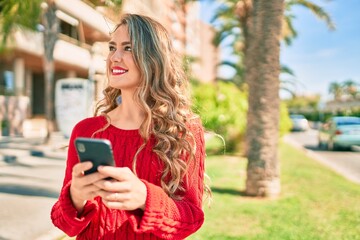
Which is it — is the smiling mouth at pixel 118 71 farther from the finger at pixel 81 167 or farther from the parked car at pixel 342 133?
the parked car at pixel 342 133

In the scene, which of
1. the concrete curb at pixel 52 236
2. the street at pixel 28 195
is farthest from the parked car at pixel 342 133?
the concrete curb at pixel 52 236

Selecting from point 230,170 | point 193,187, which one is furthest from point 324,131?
point 193,187

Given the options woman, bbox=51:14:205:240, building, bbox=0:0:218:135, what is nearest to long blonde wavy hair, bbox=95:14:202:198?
woman, bbox=51:14:205:240

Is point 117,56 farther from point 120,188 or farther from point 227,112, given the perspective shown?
point 227,112

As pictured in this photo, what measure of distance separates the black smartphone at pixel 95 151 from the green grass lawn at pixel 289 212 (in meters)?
2.98

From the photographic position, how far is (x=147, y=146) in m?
1.78

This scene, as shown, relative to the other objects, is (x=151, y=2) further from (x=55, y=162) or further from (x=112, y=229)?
(x=112, y=229)

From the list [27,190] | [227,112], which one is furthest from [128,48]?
[227,112]

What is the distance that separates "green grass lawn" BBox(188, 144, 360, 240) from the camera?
5.25m

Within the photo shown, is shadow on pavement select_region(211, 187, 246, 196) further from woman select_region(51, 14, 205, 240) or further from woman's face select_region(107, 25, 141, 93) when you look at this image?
woman's face select_region(107, 25, 141, 93)

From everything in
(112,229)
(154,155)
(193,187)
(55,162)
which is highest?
(154,155)

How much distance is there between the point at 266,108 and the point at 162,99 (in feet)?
19.4

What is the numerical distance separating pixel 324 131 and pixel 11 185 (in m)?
16.5

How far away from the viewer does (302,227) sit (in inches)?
218
